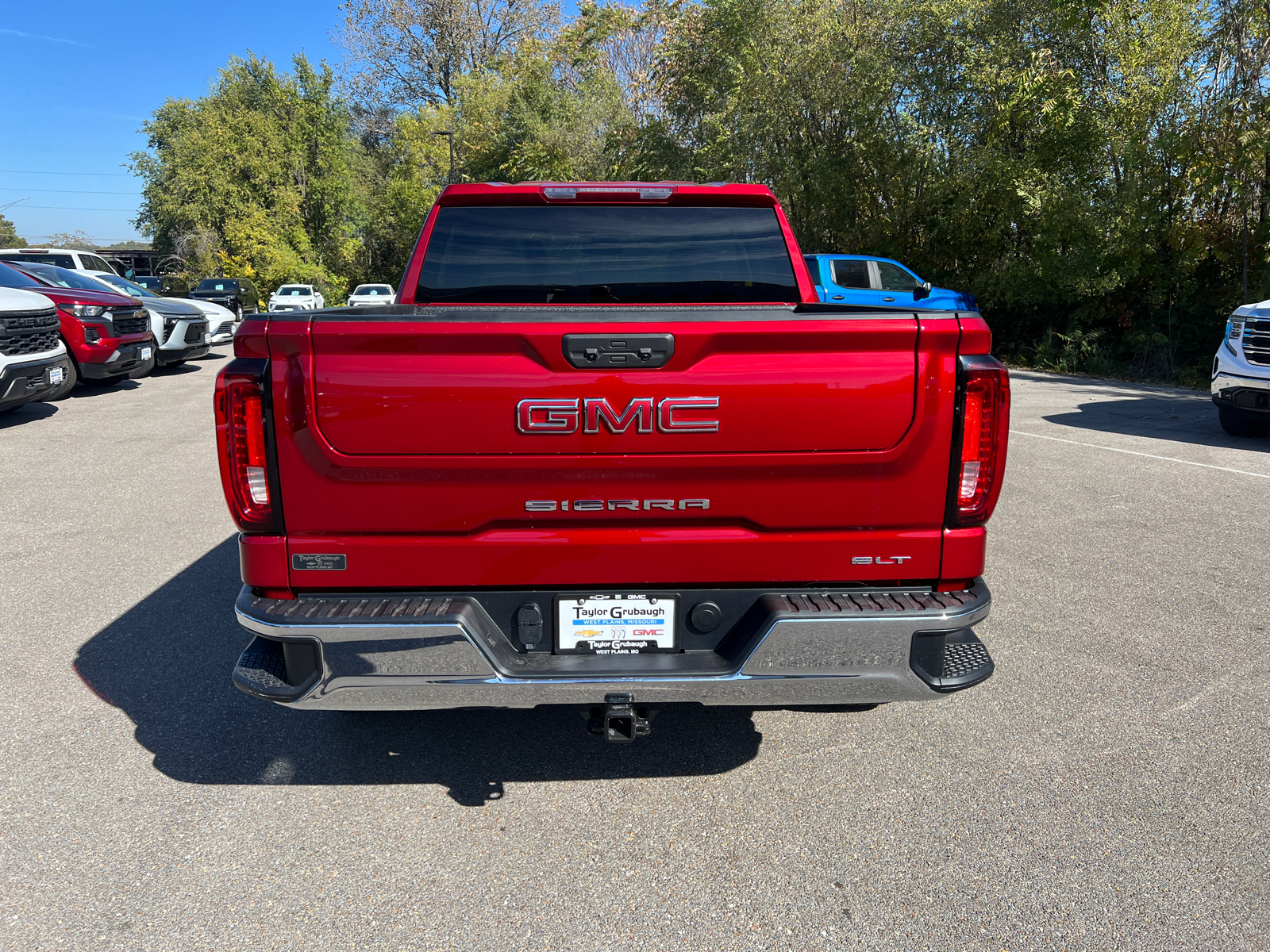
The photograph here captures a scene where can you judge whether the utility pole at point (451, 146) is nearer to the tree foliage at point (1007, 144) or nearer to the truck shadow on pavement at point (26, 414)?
the tree foliage at point (1007, 144)

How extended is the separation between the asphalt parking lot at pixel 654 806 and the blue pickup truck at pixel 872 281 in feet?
35.9

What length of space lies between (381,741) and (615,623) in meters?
1.31

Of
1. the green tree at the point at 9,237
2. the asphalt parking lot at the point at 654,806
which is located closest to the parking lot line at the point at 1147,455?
the asphalt parking lot at the point at 654,806

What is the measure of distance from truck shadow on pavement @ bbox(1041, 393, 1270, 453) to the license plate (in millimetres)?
9350

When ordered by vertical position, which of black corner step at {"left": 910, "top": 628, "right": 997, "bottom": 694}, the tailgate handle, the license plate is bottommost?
black corner step at {"left": 910, "top": 628, "right": 997, "bottom": 694}

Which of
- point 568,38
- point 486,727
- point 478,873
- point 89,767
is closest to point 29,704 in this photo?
point 89,767

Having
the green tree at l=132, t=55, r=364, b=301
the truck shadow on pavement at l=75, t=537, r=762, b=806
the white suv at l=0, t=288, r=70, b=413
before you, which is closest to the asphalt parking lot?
the truck shadow on pavement at l=75, t=537, r=762, b=806

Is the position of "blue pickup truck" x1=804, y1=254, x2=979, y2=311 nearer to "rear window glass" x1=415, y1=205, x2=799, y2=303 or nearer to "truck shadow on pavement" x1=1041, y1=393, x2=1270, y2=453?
"truck shadow on pavement" x1=1041, y1=393, x2=1270, y2=453

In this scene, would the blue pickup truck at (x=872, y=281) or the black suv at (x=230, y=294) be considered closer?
the blue pickup truck at (x=872, y=281)

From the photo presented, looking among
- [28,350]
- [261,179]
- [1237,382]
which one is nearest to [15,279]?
[28,350]

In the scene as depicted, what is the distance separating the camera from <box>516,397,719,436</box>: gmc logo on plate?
8.11ft

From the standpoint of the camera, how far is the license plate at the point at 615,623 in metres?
2.66

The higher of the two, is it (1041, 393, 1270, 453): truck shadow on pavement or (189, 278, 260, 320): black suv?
(189, 278, 260, 320): black suv

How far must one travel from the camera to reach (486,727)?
350cm
